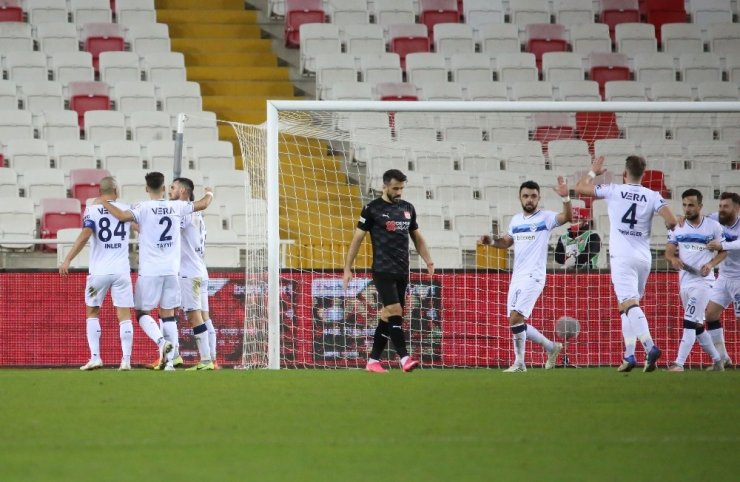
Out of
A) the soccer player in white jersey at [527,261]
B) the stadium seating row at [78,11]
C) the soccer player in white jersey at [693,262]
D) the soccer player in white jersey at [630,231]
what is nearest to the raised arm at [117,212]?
the soccer player in white jersey at [527,261]

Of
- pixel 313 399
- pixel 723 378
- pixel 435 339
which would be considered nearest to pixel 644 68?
pixel 435 339

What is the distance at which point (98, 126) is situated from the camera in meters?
19.5

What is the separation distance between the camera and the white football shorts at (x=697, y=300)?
13352 millimetres

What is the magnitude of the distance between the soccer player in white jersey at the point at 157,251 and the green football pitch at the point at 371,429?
2.52 meters

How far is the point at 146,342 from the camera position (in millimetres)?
15430

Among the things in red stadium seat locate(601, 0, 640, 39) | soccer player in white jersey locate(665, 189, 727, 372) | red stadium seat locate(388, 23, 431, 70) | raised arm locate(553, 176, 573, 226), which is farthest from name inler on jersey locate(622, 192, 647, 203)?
red stadium seat locate(601, 0, 640, 39)

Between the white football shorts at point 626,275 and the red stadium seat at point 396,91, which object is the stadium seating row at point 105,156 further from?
the white football shorts at point 626,275

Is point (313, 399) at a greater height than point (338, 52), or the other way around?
point (338, 52)

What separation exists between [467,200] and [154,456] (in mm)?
11054

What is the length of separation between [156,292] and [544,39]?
1181 cm

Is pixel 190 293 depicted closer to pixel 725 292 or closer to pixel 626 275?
pixel 626 275

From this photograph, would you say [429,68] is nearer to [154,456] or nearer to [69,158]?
[69,158]

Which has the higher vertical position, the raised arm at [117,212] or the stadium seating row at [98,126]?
the stadium seating row at [98,126]

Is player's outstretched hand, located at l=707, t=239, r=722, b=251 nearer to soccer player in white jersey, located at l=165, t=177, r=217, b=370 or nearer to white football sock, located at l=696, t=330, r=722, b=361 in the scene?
white football sock, located at l=696, t=330, r=722, b=361
